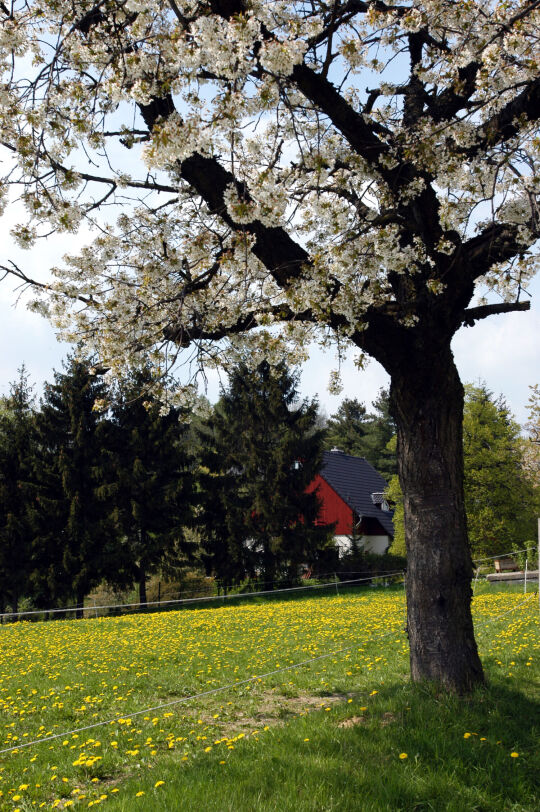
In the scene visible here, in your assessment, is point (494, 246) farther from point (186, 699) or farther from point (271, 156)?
point (186, 699)

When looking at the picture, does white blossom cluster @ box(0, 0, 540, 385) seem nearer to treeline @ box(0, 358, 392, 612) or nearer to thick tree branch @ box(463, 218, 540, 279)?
thick tree branch @ box(463, 218, 540, 279)

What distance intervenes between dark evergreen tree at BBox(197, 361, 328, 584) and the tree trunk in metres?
21.8

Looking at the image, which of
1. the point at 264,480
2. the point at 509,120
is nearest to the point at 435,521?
the point at 509,120

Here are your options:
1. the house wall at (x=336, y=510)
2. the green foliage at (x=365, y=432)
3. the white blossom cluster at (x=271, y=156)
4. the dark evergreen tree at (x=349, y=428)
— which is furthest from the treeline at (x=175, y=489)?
the dark evergreen tree at (x=349, y=428)

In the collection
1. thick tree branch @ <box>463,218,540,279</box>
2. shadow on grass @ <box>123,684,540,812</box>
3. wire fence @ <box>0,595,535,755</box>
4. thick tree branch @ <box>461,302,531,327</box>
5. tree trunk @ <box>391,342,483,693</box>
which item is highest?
thick tree branch @ <box>463,218,540,279</box>

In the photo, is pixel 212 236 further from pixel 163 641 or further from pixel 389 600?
pixel 389 600

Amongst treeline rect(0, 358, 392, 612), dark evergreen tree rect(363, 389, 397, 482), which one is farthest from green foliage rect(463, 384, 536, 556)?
dark evergreen tree rect(363, 389, 397, 482)

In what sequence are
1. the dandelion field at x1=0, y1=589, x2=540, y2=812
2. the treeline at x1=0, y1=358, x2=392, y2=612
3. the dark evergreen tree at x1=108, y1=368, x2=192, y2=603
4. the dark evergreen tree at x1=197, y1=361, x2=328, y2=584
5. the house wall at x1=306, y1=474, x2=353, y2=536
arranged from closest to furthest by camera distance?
1. the dandelion field at x1=0, y1=589, x2=540, y2=812
2. the treeline at x1=0, y1=358, x2=392, y2=612
3. the dark evergreen tree at x1=108, y1=368, x2=192, y2=603
4. the dark evergreen tree at x1=197, y1=361, x2=328, y2=584
5. the house wall at x1=306, y1=474, x2=353, y2=536

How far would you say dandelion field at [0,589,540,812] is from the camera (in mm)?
4113

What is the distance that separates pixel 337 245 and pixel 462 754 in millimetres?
4306

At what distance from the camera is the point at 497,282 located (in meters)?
6.79

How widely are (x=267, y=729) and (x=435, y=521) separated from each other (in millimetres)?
2443

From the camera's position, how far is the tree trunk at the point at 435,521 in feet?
20.0

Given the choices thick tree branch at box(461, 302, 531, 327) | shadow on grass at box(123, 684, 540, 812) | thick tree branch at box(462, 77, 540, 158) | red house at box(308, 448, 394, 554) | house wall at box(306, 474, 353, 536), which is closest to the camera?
shadow on grass at box(123, 684, 540, 812)
